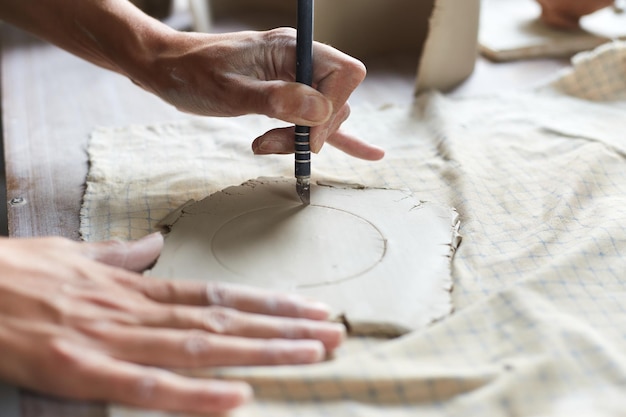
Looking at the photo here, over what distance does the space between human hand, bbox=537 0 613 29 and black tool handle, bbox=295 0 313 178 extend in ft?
3.47

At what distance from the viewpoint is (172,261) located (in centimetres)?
89

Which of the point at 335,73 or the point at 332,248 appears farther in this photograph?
the point at 335,73

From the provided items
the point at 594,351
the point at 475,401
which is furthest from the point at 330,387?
the point at 594,351

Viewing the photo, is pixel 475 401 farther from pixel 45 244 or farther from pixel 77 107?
pixel 77 107

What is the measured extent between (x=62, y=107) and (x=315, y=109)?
0.76 meters

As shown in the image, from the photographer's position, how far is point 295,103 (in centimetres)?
98

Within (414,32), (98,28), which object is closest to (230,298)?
(98,28)

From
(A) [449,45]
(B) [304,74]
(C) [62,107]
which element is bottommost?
(C) [62,107]

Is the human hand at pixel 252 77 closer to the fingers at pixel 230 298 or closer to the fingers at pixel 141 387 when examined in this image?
the fingers at pixel 230 298

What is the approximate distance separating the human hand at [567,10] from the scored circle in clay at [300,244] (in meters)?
1.11

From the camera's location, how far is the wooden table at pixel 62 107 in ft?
3.65

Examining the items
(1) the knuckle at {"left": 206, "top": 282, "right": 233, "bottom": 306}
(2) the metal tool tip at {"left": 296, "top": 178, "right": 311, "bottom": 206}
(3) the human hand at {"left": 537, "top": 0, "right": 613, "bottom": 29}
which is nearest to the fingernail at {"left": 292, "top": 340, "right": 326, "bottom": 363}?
(1) the knuckle at {"left": 206, "top": 282, "right": 233, "bottom": 306}

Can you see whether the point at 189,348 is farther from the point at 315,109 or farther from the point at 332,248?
the point at 315,109

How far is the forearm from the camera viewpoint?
1.19 m
